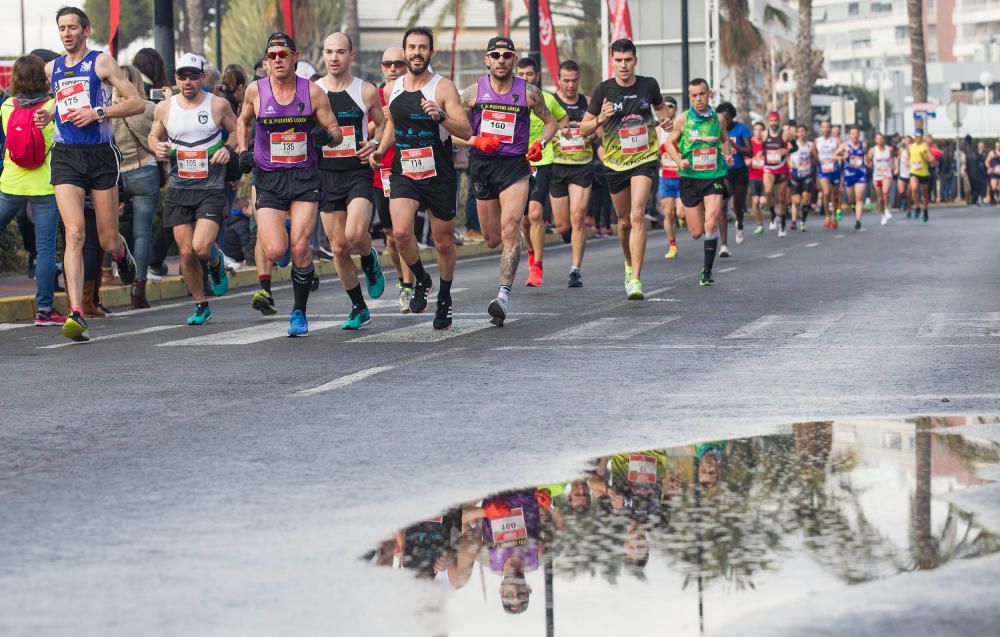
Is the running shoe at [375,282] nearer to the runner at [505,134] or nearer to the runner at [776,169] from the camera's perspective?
the runner at [505,134]

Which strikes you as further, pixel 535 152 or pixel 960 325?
pixel 535 152

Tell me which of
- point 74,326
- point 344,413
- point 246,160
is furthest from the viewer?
point 246,160

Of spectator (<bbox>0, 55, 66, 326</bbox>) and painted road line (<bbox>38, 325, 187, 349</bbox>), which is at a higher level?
spectator (<bbox>0, 55, 66, 326</bbox>)

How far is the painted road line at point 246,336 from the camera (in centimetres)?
1216

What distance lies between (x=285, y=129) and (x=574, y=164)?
20.3ft

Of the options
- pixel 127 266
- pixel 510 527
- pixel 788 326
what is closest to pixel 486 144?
pixel 788 326

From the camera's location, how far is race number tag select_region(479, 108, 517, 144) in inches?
532

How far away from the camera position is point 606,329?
12.6 metres

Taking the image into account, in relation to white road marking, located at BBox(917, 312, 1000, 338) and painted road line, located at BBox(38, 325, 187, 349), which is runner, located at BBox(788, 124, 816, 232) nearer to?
white road marking, located at BBox(917, 312, 1000, 338)

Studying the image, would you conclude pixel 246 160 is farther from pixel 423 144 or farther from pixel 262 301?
pixel 262 301

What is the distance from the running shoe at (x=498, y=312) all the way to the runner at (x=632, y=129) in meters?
2.68

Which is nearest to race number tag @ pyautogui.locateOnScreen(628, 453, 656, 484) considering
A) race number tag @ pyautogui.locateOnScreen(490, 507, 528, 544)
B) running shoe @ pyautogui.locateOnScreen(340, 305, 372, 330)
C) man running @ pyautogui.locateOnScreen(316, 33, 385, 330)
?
race number tag @ pyautogui.locateOnScreen(490, 507, 528, 544)

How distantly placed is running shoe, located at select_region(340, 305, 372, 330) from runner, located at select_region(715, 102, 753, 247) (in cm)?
1075

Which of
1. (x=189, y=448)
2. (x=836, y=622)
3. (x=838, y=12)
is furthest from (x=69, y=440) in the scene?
(x=838, y=12)
